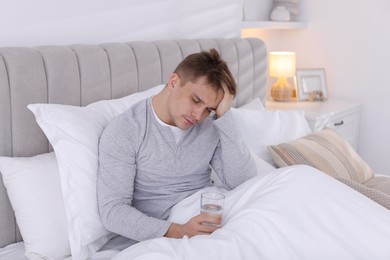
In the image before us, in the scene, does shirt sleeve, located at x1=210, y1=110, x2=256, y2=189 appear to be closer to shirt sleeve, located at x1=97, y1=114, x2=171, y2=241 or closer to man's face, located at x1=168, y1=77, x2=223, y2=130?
man's face, located at x1=168, y1=77, x2=223, y2=130

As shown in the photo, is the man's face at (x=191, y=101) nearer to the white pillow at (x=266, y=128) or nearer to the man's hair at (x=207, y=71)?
the man's hair at (x=207, y=71)

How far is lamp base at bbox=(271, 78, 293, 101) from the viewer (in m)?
3.29

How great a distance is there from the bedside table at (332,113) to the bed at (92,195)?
1.08 metres

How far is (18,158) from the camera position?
150cm

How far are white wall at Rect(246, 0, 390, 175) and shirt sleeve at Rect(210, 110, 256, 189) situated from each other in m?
1.74

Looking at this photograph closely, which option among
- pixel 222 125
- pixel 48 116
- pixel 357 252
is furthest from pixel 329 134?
pixel 48 116

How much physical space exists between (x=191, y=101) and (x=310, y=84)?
2.07 m

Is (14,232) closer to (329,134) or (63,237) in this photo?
(63,237)

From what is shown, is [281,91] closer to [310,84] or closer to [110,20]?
[310,84]

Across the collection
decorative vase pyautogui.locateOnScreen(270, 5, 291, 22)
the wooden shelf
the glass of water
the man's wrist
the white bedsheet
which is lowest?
the white bedsheet

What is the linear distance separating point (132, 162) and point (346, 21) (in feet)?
7.92

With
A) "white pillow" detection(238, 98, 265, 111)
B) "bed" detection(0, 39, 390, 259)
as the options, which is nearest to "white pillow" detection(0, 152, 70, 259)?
"bed" detection(0, 39, 390, 259)

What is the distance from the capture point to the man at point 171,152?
4.76 feet

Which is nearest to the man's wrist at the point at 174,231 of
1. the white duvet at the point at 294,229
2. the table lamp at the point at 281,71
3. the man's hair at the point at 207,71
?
the white duvet at the point at 294,229
